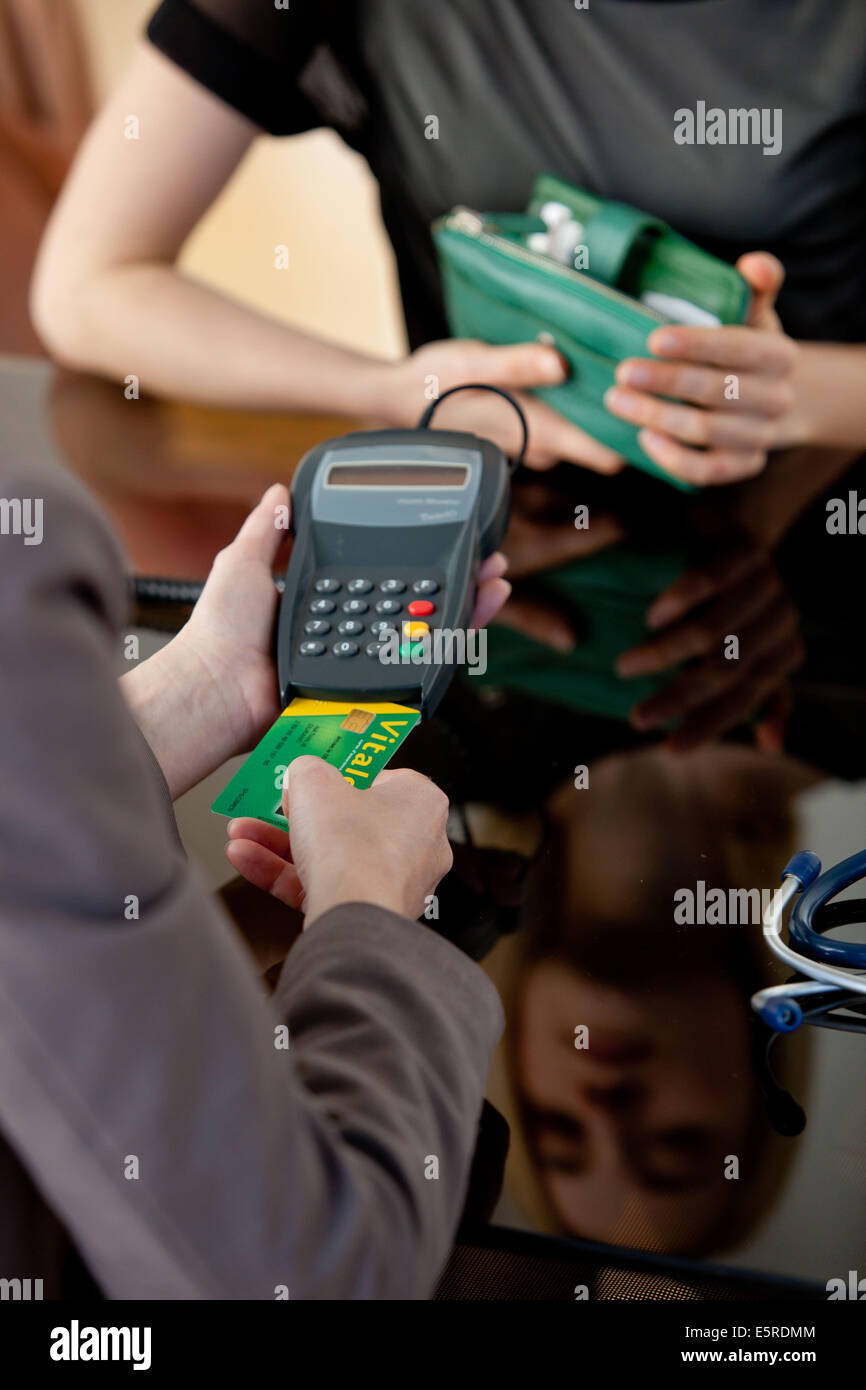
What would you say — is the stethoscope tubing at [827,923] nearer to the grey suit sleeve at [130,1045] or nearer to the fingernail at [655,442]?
the grey suit sleeve at [130,1045]

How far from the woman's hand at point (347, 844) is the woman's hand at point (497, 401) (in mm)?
424

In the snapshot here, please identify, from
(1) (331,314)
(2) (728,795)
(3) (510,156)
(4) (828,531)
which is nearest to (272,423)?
(3) (510,156)

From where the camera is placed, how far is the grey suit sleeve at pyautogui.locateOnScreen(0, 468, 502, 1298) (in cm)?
21

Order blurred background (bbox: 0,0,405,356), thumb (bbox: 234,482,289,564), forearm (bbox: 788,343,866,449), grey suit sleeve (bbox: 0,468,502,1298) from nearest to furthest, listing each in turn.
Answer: grey suit sleeve (bbox: 0,468,502,1298) < thumb (bbox: 234,482,289,564) < forearm (bbox: 788,343,866,449) < blurred background (bbox: 0,0,405,356)

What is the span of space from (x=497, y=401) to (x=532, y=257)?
0.13 meters

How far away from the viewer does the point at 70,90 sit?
200 centimetres

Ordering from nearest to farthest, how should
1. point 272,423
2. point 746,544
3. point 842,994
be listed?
point 842,994 → point 746,544 → point 272,423

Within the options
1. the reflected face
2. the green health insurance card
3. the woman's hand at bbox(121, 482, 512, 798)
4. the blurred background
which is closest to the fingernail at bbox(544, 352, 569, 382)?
the woman's hand at bbox(121, 482, 512, 798)

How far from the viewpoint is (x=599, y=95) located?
99 centimetres

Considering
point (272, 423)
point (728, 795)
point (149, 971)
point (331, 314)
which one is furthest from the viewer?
point (331, 314)

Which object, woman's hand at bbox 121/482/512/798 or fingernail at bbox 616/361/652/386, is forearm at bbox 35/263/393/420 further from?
woman's hand at bbox 121/482/512/798

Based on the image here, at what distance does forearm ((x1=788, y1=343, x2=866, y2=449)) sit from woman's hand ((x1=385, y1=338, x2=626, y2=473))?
0.64 feet

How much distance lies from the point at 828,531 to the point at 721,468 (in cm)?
9
